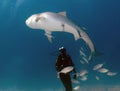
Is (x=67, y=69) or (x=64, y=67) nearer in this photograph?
(x=67, y=69)

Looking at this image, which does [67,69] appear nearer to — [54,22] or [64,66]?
[64,66]

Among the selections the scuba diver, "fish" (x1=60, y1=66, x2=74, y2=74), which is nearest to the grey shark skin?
the scuba diver

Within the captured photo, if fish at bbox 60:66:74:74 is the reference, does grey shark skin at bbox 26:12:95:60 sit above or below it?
above

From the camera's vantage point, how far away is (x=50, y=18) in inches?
329

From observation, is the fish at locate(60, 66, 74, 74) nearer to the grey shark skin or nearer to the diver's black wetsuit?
the diver's black wetsuit

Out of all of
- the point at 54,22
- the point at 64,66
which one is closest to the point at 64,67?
the point at 64,66

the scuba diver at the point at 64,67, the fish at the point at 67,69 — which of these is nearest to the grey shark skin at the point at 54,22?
the scuba diver at the point at 64,67

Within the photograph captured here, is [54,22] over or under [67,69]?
over

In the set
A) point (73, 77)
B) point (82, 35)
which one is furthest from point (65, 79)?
point (82, 35)

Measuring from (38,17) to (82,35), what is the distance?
140 cm

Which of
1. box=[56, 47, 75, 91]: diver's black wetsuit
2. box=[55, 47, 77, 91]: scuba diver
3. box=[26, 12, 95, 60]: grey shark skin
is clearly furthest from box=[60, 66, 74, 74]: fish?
box=[26, 12, 95, 60]: grey shark skin

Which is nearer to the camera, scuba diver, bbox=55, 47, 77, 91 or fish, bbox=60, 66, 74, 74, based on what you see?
fish, bbox=60, 66, 74, 74

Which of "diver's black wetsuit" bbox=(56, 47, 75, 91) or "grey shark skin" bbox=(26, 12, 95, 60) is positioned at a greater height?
"grey shark skin" bbox=(26, 12, 95, 60)

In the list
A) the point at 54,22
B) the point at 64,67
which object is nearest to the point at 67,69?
the point at 64,67
